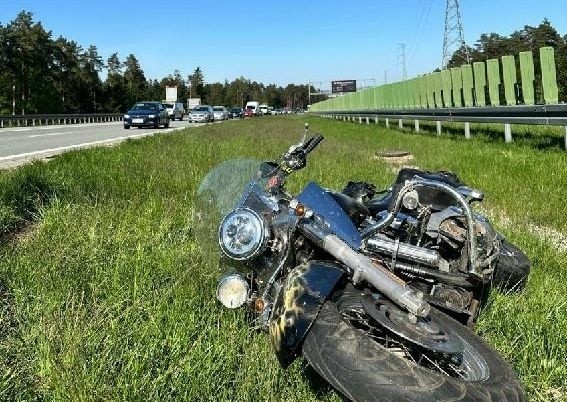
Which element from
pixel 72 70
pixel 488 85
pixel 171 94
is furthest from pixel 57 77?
pixel 488 85

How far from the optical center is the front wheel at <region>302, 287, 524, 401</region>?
1.97 meters

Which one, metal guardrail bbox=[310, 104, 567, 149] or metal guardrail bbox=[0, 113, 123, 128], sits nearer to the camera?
metal guardrail bbox=[310, 104, 567, 149]

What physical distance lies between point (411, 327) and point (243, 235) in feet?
2.75

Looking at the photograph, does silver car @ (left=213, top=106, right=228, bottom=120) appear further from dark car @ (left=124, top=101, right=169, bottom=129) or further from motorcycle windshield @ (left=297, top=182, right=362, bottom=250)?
motorcycle windshield @ (left=297, top=182, right=362, bottom=250)

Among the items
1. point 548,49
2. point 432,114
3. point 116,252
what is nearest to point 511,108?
point 548,49

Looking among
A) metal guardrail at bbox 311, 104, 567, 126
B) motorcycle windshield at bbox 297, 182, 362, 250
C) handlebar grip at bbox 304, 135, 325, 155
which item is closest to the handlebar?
handlebar grip at bbox 304, 135, 325, 155

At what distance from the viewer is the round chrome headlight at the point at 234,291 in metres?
2.73

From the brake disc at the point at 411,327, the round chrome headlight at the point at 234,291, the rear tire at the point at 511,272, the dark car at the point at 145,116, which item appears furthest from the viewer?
the dark car at the point at 145,116

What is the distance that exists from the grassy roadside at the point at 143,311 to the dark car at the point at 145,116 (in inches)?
1011

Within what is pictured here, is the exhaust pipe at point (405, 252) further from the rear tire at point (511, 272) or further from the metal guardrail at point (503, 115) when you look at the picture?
the metal guardrail at point (503, 115)

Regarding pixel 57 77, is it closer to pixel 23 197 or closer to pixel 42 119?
pixel 42 119

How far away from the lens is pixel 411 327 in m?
2.14

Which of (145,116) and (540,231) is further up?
(145,116)

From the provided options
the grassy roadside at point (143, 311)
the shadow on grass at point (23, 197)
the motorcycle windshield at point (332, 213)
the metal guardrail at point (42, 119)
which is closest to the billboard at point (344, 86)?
the metal guardrail at point (42, 119)
